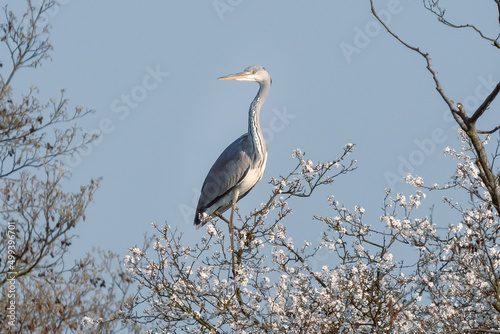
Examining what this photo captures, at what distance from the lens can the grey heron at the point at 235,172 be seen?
10141mm

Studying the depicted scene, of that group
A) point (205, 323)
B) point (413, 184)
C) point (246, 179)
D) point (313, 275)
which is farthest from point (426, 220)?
point (246, 179)

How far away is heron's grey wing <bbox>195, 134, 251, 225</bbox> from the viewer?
33.2ft

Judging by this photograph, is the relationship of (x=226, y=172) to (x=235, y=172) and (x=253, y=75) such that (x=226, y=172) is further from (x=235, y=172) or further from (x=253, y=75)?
(x=253, y=75)

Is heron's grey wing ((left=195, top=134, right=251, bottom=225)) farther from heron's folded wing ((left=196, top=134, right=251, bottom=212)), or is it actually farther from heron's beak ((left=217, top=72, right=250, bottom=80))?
heron's beak ((left=217, top=72, right=250, bottom=80))

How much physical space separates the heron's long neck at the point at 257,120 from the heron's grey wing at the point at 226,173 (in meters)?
0.17

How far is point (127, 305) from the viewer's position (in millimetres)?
6902

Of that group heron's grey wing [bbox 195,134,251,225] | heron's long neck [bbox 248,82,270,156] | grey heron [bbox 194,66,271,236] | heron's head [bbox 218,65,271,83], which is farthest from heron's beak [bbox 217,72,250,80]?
heron's grey wing [bbox 195,134,251,225]

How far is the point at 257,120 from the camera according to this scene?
10523 millimetres

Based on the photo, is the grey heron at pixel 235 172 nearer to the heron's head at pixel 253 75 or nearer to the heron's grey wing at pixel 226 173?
the heron's grey wing at pixel 226 173

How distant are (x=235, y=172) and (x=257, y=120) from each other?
38.5 inches

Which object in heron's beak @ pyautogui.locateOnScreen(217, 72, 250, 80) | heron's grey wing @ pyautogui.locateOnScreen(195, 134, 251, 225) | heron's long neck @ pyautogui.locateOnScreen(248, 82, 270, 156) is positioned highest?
heron's beak @ pyautogui.locateOnScreen(217, 72, 250, 80)

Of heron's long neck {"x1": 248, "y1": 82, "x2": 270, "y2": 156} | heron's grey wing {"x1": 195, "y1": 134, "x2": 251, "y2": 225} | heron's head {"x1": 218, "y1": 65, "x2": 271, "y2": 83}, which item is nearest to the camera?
heron's grey wing {"x1": 195, "y1": 134, "x2": 251, "y2": 225}

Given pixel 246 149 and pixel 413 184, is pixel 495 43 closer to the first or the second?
pixel 413 184

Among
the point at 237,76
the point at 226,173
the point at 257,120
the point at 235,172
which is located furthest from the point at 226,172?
the point at 237,76
